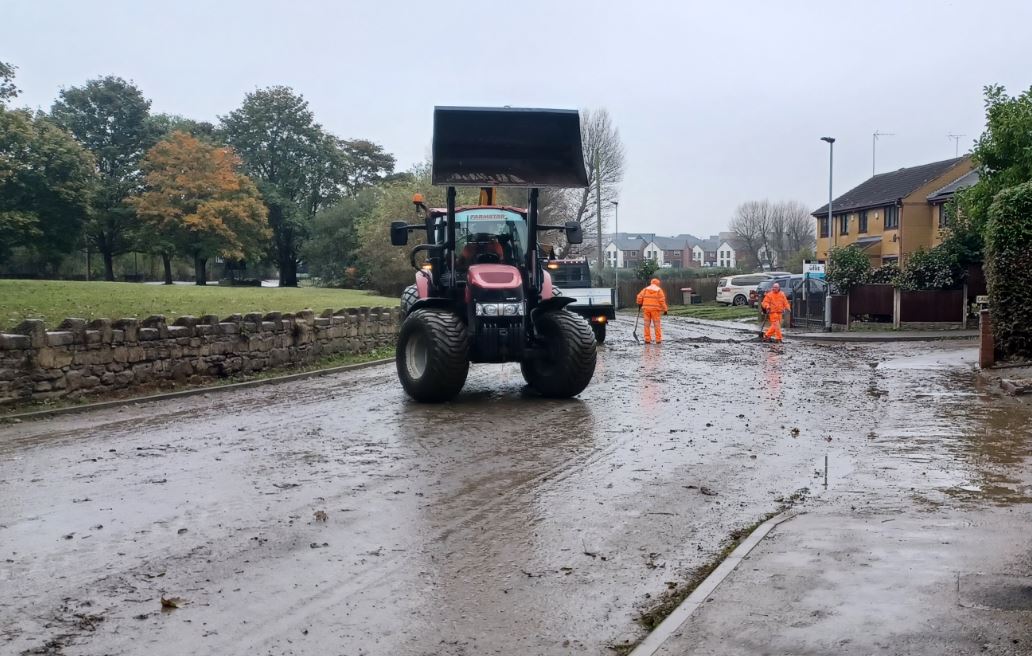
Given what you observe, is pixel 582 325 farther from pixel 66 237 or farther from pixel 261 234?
pixel 261 234

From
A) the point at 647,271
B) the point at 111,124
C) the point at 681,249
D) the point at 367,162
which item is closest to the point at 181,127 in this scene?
the point at 111,124

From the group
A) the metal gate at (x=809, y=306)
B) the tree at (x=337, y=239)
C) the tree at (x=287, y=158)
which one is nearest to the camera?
the metal gate at (x=809, y=306)

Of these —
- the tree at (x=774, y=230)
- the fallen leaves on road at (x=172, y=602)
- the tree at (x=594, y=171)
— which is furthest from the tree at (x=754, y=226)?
the fallen leaves on road at (x=172, y=602)

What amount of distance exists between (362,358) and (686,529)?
14.8 metres

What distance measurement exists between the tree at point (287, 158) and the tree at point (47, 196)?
63.0 ft

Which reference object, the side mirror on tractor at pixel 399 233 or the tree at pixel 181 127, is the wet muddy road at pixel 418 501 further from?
the tree at pixel 181 127

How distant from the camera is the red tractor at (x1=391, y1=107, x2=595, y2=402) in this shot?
13.0 m

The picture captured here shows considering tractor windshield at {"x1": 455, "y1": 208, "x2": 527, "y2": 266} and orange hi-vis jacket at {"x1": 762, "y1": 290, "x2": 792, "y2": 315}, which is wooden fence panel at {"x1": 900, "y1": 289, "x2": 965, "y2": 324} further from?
tractor windshield at {"x1": 455, "y1": 208, "x2": 527, "y2": 266}

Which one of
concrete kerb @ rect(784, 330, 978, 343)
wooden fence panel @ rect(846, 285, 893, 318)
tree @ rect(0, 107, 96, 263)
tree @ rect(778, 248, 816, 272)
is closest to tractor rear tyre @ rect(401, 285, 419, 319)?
concrete kerb @ rect(784, 330, 978, 343)

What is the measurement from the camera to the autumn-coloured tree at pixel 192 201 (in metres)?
57.9

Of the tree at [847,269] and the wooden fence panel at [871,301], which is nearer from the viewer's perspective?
the wooden fence panel at [871,301]

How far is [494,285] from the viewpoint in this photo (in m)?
13.0

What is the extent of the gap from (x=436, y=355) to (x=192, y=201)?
50.3 m

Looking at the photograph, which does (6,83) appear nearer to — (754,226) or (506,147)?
(506,147)
